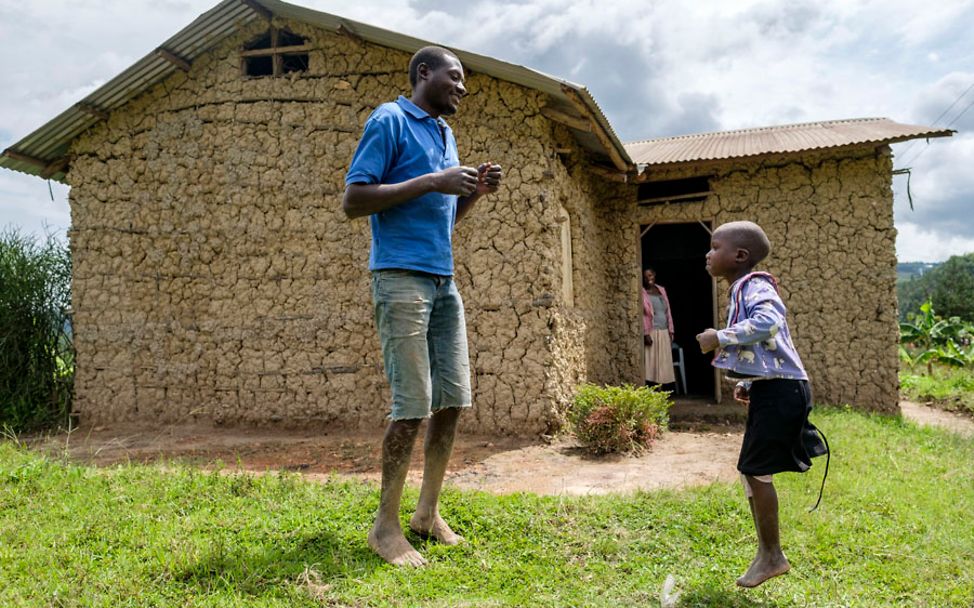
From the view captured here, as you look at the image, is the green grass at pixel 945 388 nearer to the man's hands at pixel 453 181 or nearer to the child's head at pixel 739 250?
the child's head at pixel 739 250

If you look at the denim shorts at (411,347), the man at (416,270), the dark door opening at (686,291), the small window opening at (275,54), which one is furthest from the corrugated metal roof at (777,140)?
the denim shorts at (411,347)

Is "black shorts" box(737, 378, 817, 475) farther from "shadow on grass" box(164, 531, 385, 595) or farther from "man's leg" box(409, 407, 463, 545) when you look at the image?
"shadow on grass" box(164, 531, 385, 595)

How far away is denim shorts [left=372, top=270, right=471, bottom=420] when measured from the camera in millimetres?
2699

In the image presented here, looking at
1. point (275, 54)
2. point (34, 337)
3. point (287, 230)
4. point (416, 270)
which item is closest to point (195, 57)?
point (275, 54)

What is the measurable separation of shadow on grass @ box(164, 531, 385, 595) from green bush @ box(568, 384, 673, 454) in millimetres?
3097

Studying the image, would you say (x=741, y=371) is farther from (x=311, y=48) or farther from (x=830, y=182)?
(x=830, y=182)

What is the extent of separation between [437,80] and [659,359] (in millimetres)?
6478

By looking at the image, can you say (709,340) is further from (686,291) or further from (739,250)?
(686,291)

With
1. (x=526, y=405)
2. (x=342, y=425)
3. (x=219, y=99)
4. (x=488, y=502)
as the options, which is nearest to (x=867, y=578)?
(x=488, y=502)

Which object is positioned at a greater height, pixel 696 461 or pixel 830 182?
pixel 830 182

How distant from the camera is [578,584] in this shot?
8.97ft

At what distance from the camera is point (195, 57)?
689cm

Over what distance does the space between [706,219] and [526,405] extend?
3946 mm

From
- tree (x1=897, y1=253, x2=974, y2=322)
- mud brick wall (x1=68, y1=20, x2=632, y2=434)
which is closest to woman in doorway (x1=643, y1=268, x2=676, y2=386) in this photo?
mud brick wall (x1=68, y1=20, x2=632, y2=434)
